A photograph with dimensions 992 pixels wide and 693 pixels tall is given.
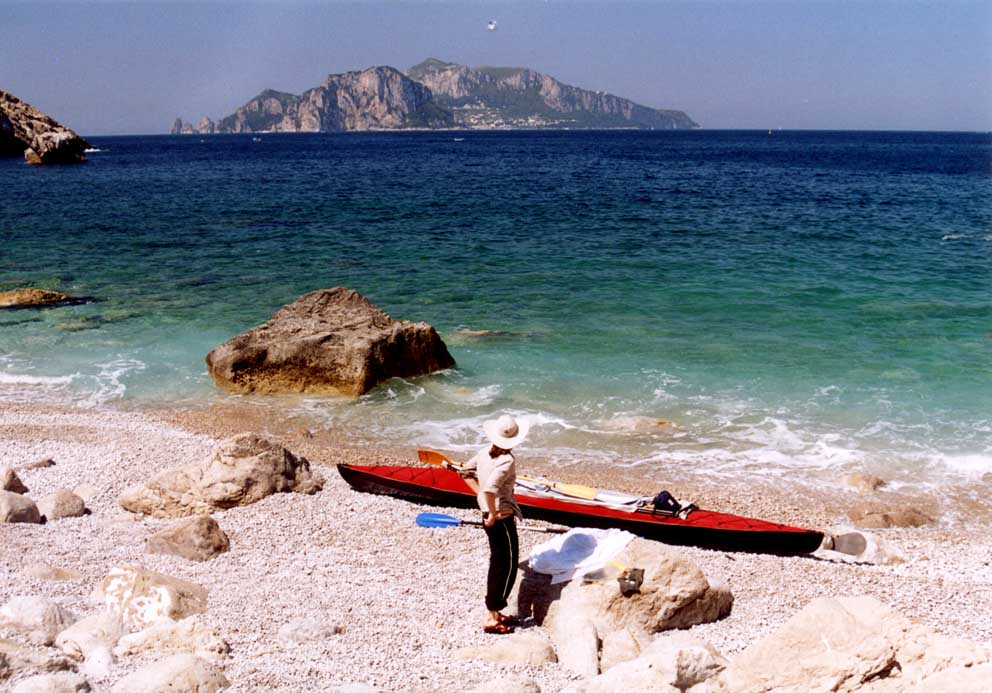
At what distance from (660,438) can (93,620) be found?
9723 mm

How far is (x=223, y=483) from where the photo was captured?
1093 cm

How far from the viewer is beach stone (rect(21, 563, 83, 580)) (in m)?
8.63

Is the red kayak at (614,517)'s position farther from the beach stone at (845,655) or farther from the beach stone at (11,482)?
the beach stone at (11,482)

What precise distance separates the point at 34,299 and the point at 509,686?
22.6 m

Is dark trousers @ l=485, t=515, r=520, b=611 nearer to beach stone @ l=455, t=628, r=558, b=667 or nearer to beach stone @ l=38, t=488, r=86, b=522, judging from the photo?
beach stone @ l=455, t=628, r=558, b=667

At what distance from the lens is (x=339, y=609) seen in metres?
8.45

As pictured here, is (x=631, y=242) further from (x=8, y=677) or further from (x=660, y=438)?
(x=8, y=677)

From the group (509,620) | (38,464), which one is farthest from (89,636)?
(38,464)

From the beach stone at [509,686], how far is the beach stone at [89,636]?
10.6 feet

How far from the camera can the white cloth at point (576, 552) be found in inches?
354

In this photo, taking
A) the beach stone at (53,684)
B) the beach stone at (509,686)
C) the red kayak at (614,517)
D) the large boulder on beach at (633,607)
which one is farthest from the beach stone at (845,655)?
the beach stone at (53,684)

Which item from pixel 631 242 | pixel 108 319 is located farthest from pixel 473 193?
pixel 108 319

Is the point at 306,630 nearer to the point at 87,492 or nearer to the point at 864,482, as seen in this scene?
the point at 87,492

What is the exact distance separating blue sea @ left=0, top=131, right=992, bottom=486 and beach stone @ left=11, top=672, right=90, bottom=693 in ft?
28.2
